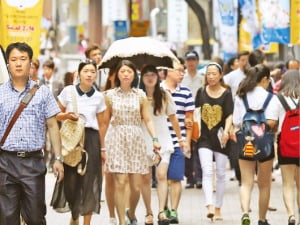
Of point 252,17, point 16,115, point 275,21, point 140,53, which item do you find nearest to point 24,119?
point 16,115

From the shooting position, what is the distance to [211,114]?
1491 centimetres

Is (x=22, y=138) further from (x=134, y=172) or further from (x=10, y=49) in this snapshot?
(x=134, y=172)

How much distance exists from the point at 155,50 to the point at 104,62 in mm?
641

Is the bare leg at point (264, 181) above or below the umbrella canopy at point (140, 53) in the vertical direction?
below

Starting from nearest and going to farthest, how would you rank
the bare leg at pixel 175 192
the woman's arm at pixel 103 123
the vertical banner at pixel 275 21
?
the woman's arm at pixel 103 123, the bare leg at pixel 175 192, the vertical banner at pixel 275 21

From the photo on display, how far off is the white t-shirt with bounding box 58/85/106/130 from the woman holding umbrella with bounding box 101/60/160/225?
0.40 m

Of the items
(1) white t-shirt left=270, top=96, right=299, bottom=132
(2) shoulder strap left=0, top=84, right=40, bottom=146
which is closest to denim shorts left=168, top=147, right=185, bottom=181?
(1) white t-shirt left=270, top=96, right=299, bottom=132

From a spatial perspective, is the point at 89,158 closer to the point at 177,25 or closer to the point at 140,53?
the point at 140,53

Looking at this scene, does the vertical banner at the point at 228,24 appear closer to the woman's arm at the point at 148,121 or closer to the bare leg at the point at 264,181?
the bare leg at the point at 264,181

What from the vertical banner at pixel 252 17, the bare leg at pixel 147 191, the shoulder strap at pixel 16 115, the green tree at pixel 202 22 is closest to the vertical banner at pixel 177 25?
the green tree at pixel 202 22

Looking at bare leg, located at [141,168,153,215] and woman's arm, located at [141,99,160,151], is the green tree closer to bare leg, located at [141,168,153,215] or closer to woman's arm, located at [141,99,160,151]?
bare leg, located at [141,168,153,215]

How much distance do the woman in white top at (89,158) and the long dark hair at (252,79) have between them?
1681 mm

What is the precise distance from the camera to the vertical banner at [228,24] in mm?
27438

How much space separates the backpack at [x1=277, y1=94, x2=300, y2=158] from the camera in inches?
518
